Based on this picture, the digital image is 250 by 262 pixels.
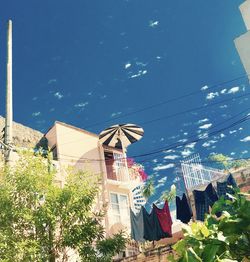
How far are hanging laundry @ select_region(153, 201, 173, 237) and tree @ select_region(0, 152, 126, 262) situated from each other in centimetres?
565

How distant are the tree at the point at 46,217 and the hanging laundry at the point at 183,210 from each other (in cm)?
580

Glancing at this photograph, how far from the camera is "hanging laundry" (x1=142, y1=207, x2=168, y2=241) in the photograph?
16.1 meters

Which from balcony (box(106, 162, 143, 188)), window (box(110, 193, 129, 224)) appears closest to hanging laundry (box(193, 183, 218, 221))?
window (box(110, 193, 129, 224))

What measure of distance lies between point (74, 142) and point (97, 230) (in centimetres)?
1347

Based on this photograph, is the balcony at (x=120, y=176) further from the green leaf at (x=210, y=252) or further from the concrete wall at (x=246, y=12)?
the green leaf at (x=210, y=252)

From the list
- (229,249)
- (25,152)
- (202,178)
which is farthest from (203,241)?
(202,178)

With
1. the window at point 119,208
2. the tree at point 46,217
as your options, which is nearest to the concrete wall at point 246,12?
the tree at point 46,217

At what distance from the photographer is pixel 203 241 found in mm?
3660

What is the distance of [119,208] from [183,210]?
7264 mm

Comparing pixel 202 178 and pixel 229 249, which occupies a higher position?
pixel 202 178

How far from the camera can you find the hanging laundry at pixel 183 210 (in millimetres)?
15984

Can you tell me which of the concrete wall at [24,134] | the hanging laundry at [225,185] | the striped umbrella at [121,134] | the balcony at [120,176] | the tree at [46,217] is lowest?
the tree at [46,217]

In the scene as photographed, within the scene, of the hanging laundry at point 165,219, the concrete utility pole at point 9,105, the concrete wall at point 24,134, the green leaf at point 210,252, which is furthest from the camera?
the concrete wall at point 24,134

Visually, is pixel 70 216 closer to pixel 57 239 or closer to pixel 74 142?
pixel 57 239
